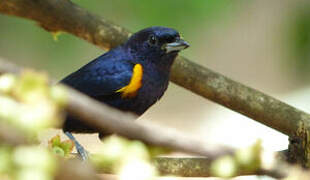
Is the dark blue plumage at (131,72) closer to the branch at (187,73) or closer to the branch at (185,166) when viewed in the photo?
the branch at (187,73)

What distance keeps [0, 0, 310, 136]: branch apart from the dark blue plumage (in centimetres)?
11

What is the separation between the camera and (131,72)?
3354mm

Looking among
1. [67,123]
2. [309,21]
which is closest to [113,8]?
[67,123]

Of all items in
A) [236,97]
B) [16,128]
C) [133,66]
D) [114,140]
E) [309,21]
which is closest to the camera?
[16,128]

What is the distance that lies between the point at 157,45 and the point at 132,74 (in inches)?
10.8

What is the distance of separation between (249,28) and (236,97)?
649 cm

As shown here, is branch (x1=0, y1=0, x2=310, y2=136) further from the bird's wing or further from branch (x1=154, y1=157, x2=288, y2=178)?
branch (x1=154, y1=157, x2=288, y2=178)

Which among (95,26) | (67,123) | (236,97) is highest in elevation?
(95,26)

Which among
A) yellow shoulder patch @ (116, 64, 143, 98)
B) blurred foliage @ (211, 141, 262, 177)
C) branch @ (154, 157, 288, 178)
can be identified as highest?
yellow shoulder patch @ (116, 64, 143, 98)

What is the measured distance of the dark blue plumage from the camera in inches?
130

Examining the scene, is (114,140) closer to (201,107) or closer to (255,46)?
(201,107)

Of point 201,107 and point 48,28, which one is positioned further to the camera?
point 201,107

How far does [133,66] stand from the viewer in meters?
3.41

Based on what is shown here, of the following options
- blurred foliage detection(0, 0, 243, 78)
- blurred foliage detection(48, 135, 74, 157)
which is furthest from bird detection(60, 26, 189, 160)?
blurred foliage detection(48, 135, 74, 157)
